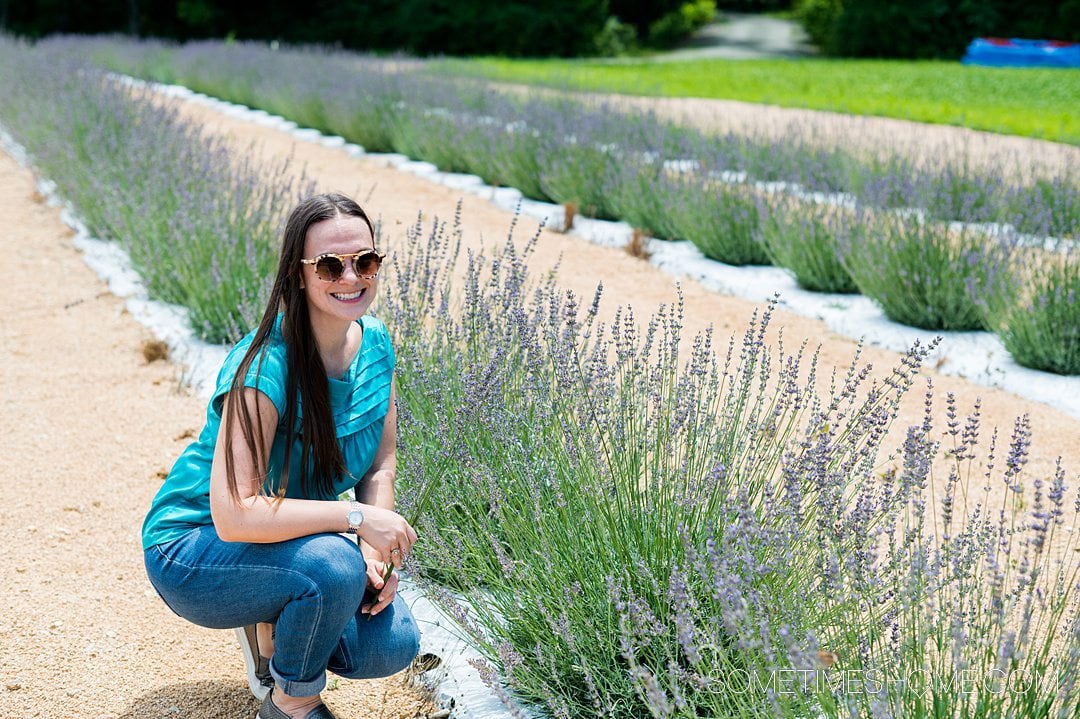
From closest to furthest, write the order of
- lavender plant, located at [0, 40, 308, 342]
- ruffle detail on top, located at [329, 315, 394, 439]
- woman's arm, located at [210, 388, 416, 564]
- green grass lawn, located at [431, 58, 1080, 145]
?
woman's arm, located at [210, 388, 416, 564] → ruffle detail on top, located at [329, 315, 394, 439] → lavender plant, located at [0, 40, 308, 342] → green grass lawn, located at [431, 58, 1080, 145]

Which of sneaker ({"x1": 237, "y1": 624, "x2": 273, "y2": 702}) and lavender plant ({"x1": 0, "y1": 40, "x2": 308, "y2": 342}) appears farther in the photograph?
lavender plant ({"x1": 0, "y1": 40, "x2": 308, "y2": 342})

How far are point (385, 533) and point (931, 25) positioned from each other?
1218 inches

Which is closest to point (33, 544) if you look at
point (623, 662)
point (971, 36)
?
point (623, 662)

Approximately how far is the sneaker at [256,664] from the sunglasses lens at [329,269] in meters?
0.76

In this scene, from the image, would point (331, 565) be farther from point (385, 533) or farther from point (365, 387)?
point (365, 387)

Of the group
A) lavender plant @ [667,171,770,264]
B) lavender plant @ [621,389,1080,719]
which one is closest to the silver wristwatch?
lavender plant @ [621,389,1080,719]

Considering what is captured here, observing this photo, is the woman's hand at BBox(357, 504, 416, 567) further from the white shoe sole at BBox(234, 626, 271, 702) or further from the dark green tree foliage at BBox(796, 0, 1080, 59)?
the dark green tree foliage at BBox(796, 0, 1080, 59)

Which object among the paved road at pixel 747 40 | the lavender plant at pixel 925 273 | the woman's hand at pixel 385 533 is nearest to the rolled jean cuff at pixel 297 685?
the woman's hand at pixel 385 533

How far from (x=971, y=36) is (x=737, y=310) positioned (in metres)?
27.0

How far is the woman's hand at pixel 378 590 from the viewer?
222 centimetres

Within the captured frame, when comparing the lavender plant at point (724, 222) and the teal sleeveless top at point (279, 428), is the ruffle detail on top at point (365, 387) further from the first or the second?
the lavender plant at point (724, 222)

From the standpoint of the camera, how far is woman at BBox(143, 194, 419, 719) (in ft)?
6.77

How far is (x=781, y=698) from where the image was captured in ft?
5.95

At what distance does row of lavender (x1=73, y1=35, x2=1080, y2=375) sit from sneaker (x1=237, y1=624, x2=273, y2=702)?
3.85 m
